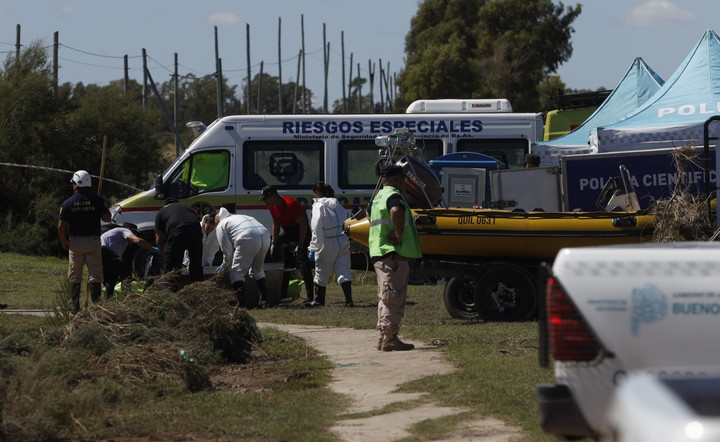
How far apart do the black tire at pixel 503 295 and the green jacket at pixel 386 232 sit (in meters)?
2.16

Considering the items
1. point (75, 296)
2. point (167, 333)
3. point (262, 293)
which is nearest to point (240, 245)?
point (262, 293)

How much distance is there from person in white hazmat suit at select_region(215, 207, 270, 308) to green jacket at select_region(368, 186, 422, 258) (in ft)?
14.4

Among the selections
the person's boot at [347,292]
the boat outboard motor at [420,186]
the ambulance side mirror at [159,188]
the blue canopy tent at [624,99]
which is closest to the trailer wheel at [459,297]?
the boat outboard motor at [420,186]

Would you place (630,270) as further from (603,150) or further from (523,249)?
(603,150)

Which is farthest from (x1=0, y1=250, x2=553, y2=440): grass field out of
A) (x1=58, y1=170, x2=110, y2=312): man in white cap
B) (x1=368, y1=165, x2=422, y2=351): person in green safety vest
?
(x1=58, y1=170, x2=110, y2=312): man in white cap

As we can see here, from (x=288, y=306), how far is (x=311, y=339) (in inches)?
157

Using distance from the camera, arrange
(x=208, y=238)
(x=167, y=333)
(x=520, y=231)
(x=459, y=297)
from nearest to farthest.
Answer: (x=167, y=333) < (x=520, y=231) < (x=459, y=297) < (x=208, y=238)

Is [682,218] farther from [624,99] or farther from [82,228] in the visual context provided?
[624,99]

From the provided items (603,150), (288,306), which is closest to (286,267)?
(288,306)

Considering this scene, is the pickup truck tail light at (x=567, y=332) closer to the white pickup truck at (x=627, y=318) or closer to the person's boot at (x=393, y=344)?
the white pickup truck at (x=627, y=318)

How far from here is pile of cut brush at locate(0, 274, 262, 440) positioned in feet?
22.9

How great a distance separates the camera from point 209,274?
15.3 m

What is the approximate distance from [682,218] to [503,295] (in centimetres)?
204

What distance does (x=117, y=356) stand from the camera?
29.4ft
